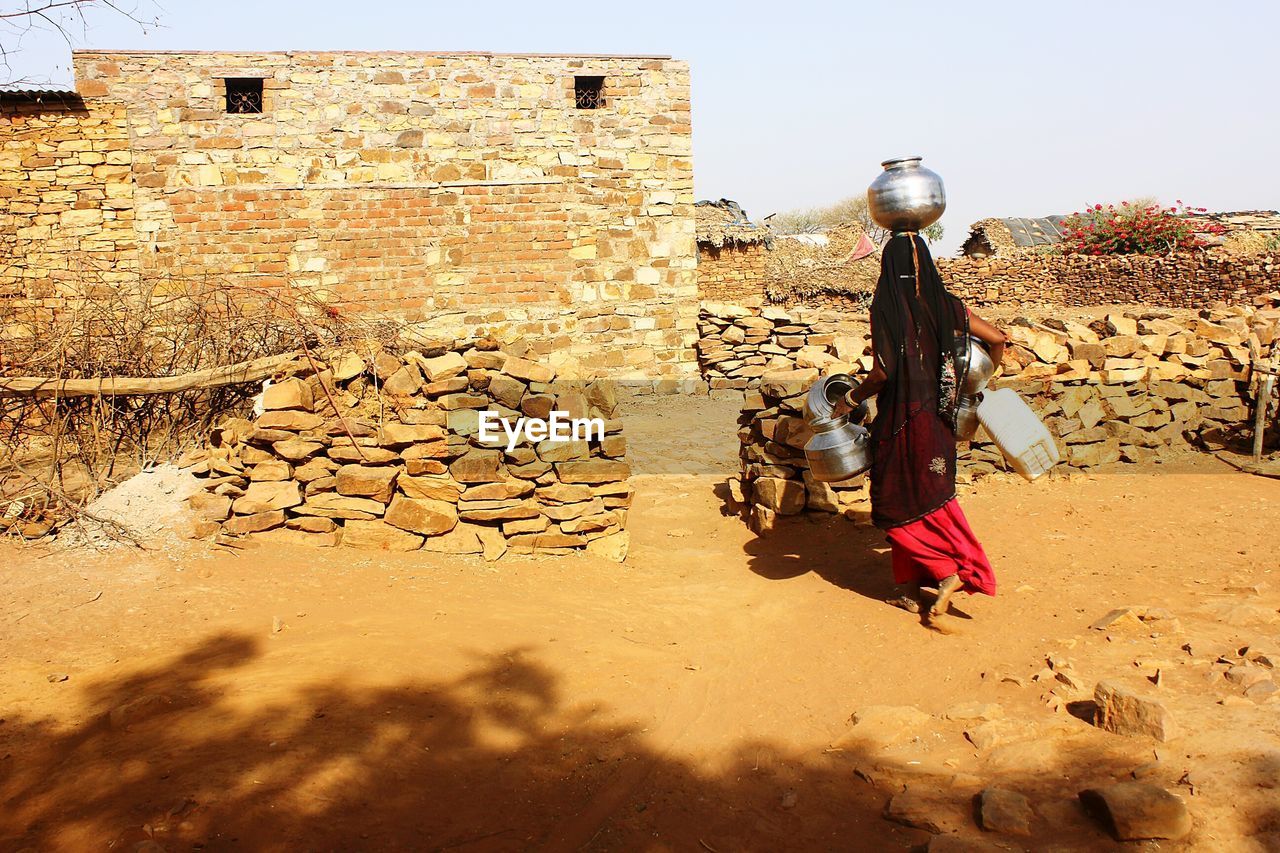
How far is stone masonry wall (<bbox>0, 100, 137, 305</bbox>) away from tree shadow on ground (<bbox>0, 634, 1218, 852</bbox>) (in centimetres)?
910

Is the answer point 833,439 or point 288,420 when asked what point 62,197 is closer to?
point 288,420

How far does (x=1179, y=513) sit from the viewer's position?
6469mm

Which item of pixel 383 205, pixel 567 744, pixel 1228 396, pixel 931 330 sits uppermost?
pixel 383 205

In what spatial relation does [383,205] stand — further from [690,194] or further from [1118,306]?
[1118,306]

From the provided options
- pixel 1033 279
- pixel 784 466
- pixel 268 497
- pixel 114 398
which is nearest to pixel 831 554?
pixel 784 466

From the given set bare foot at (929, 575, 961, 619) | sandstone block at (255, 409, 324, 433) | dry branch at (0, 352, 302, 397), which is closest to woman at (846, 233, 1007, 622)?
bare foot at (929, 575, 961, 619)

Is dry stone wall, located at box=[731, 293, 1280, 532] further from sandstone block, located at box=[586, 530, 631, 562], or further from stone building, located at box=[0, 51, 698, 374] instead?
stone building, located at box=[0, 51, 698, 374]

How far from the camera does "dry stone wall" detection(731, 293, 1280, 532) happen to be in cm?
757

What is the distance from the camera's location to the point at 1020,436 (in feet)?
15.0

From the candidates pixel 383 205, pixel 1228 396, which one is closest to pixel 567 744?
pixel 1228 396

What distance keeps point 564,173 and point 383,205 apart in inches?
90.7

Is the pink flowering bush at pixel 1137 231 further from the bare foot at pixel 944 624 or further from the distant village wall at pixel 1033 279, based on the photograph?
the bare foot at pixel 944 624

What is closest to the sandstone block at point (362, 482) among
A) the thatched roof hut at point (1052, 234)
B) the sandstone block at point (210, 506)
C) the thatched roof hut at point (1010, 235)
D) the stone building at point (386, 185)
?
the sandstone block at point (210, 506)

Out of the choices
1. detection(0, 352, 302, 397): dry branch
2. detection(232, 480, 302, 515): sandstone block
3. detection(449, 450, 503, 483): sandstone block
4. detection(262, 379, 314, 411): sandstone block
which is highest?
detection(0, 352, 302, 397): dry branch
